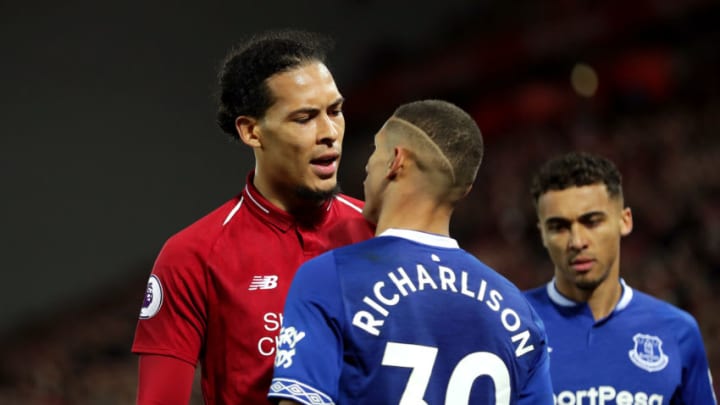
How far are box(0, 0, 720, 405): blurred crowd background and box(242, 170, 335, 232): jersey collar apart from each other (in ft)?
19.3

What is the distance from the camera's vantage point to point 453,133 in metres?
2.73

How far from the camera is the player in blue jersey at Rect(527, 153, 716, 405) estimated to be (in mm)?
3924

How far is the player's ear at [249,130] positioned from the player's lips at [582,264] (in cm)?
161

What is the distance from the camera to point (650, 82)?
1258 centimetres

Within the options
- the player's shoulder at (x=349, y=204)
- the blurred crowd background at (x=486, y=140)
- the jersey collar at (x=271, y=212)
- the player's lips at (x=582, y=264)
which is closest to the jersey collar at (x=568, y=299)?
the player's lips at (x=582, y=264)

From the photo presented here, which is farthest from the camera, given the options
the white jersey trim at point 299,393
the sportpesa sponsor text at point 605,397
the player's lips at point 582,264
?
the player's lips at point 582,264

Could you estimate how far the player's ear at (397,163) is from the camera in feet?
8.98

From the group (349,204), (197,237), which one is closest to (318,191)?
(349,204)

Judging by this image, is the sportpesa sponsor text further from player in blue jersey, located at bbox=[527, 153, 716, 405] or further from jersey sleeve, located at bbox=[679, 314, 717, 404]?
jersey sleeve, located at bbox=[679, 314, 717, 404]

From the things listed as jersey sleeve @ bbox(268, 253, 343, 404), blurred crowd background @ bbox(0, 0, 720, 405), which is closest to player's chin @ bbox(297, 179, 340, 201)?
jersey sleeve @ bbox(268, 253, 343, 404)

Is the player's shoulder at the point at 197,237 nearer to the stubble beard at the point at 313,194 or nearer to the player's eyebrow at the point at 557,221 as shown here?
the stubble beard at the point at 313,194

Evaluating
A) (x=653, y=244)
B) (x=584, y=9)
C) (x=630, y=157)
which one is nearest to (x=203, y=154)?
(x=584, y=9)

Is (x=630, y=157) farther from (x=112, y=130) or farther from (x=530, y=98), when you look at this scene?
(x=112, y=130)

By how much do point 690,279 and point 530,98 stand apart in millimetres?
6330
